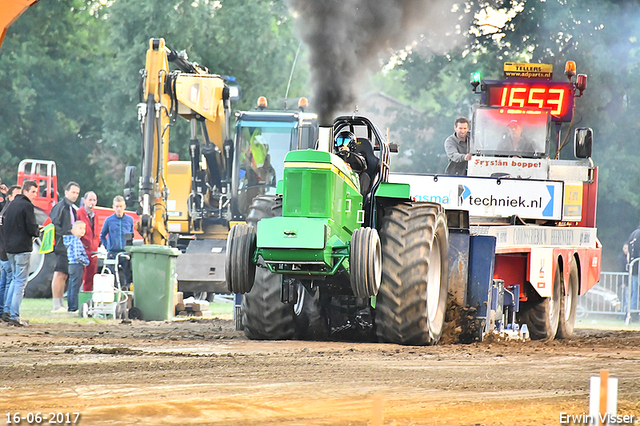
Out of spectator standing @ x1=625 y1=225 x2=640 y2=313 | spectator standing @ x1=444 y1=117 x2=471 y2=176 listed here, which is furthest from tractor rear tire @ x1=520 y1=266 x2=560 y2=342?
spectator standing @ x1=625 y1=225 x2=640 y2=313

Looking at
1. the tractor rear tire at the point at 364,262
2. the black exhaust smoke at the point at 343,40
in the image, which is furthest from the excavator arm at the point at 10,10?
the black exhaust smoke at the point at 343,40

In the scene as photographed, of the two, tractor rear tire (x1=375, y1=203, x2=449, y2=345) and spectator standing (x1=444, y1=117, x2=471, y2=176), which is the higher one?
spectator standing (x1=444, y1=117, x2=471, y2=176)

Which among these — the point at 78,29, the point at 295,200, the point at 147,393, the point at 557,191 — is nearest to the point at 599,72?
the point at 557,191

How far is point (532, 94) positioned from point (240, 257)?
862 cm

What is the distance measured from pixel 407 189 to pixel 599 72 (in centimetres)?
1933

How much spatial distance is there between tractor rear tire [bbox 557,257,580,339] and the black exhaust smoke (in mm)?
3916

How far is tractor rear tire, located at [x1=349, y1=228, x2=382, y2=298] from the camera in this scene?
383 inches

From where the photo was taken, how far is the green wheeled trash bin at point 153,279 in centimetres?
1555

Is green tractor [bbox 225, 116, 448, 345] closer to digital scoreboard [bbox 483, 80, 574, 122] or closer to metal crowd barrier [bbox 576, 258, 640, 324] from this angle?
digital scoreboard [bbox 483, 80, 574, 122]

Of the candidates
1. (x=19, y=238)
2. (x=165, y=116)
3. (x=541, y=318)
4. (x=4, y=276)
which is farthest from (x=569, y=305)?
(x=4, y=276)

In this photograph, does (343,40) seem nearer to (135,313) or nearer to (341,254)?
(135,313)

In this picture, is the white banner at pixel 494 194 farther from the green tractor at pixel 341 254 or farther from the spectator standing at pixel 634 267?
the spectator standing at pixel 634 267

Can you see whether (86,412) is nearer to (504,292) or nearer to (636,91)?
(504,292)

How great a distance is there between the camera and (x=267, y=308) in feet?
36.1
